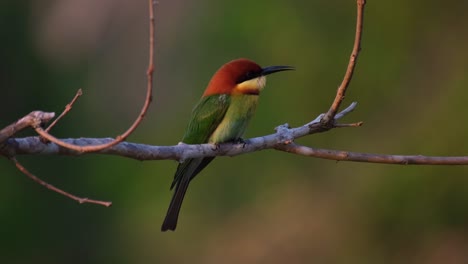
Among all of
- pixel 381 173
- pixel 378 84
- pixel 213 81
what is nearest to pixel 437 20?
pixel 378 84

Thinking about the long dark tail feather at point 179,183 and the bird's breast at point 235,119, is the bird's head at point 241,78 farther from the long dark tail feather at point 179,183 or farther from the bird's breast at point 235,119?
the long dark tail feather at point 179,183

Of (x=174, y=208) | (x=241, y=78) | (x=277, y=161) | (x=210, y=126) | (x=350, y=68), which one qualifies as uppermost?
(x=350, y=68)

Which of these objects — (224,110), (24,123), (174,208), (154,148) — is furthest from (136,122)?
(224,110)

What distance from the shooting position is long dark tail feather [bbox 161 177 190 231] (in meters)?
3.07

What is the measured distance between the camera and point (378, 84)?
613 centimetres

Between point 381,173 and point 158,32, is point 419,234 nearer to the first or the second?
point 381,173

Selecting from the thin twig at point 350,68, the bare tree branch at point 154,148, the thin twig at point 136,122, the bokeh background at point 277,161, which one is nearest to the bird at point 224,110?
the bare tree branch at point 154,148

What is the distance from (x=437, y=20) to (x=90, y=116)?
140 inches

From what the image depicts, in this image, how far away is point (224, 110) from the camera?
10.6 feet

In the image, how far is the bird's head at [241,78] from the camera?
10.7ft

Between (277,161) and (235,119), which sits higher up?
(235,119)

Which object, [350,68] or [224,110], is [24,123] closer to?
[350,68]

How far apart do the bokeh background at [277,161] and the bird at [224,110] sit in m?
2.68

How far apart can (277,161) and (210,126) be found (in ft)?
12.0
